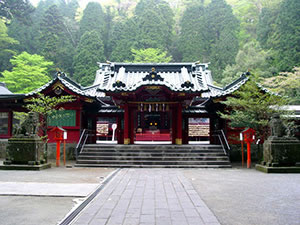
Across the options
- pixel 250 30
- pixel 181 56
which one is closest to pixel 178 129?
pixel 181 56

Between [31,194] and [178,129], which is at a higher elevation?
[178,129]

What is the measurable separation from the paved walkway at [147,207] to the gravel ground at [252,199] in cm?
35

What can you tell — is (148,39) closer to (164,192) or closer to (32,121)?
(32,121)

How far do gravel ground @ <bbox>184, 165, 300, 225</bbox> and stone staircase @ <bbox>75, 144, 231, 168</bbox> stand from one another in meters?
3.60

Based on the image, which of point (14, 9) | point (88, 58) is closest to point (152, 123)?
point (88, 58)

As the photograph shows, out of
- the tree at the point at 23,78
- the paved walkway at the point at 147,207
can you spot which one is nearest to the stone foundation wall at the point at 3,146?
the paved walkway at the point at 147,207

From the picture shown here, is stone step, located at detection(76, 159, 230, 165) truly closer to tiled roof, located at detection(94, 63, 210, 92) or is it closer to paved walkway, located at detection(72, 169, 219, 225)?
tiled roof, located at detection(94, 63, 210, 92)

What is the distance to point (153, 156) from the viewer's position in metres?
13.0

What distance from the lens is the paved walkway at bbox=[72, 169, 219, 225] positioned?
14.5ft

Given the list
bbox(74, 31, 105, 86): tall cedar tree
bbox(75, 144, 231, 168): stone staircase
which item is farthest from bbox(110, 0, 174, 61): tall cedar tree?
bbox(75, 144, 231, 168): stone staircase

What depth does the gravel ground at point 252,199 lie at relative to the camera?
15.1 ft

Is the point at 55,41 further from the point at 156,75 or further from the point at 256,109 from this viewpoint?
the point at 256,109

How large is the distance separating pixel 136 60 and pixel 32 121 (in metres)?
28.6

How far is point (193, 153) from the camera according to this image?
13078 mm
